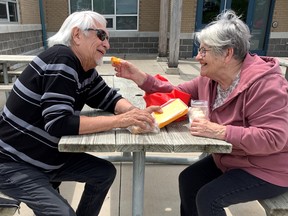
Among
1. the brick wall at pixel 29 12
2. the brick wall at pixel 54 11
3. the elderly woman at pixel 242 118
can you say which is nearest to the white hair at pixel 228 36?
the elderly woman at pixel 242 118

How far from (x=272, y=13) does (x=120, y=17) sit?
18.3 ft

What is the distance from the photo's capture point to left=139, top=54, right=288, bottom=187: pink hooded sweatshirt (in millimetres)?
1458

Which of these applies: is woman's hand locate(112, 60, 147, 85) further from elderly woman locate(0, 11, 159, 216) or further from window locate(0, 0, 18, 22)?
window locate(0, 0, 18, 22)

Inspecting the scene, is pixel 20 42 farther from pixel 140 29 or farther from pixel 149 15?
pixel 149 15

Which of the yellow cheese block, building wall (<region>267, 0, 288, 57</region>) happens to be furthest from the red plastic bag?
building wall (<region>267, 0, 288, 57</region>)

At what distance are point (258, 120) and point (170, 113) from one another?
0.47 metres

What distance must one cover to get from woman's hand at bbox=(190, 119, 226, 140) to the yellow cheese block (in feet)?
0.43

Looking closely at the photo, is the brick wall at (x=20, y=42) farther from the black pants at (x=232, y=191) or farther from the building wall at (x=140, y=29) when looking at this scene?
the black pants at (x=232, y=191)

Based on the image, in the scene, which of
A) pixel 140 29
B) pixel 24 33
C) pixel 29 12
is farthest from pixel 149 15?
pixel 24 33

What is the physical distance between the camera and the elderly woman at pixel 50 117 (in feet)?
4.92

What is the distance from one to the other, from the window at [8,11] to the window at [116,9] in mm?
2887

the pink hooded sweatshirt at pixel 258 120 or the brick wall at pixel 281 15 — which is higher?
the brick wall at pixel 281 15

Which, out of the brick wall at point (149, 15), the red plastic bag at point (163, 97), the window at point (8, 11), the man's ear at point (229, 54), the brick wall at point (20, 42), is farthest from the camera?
the brick wall at point (149, 15)

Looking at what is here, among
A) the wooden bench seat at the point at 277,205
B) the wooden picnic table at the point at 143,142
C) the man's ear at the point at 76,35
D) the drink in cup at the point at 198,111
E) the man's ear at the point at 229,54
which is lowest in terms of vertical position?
the wooden bench seat at the point at 277,205
